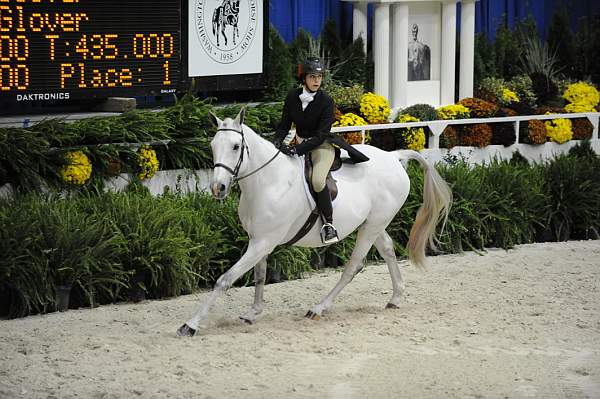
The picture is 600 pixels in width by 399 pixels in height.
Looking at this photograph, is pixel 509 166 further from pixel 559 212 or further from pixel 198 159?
pixel 198 159

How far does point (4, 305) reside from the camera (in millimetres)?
7840

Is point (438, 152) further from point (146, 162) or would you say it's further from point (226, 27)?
point (146, 162)

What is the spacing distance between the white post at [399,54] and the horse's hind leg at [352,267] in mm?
4475

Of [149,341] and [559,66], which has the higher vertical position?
[559,66]

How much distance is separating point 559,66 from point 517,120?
2.27 metres

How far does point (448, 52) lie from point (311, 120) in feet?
17.4

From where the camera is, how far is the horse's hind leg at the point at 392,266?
8133 mm

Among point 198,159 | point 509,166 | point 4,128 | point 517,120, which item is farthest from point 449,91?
point 4,128

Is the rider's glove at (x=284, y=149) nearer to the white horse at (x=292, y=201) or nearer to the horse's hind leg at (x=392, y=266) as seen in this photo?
the white horse at (x=292, y=201)

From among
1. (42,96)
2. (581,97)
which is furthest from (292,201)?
(581,97)

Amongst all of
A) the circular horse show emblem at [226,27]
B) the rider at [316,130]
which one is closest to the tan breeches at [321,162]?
the rider at [316,130]

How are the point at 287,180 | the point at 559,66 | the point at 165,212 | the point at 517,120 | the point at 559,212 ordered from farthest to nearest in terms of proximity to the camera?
the point at 559,66, the point at 517,120, the point at 559,212, the point at 165,212, the point at 287,180

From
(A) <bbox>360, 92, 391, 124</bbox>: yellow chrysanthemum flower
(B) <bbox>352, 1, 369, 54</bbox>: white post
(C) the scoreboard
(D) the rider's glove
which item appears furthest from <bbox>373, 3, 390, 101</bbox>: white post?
(D) the rider's glove

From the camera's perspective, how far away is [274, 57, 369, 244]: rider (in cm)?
754
